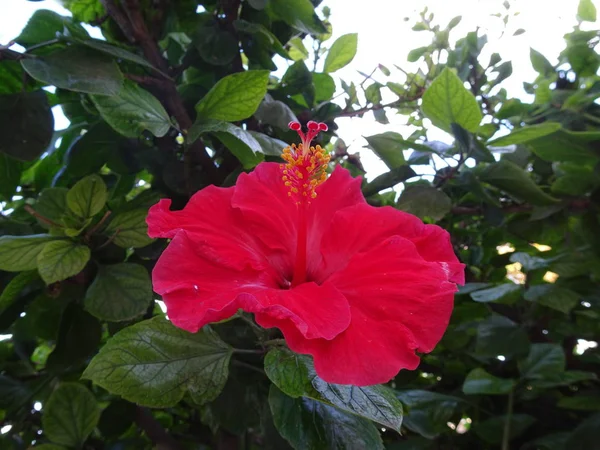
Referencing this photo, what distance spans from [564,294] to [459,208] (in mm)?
228

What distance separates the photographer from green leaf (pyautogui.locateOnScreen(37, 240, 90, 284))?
571mm

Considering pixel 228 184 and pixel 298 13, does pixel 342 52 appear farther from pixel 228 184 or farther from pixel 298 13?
pixel 228 184

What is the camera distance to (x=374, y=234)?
538 millimetres

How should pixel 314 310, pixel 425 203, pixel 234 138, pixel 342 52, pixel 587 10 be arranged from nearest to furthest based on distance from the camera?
pixel 314 310 → pixel 234 138 → pixel 425 203 → pixel 342 52 → pixel 587 10

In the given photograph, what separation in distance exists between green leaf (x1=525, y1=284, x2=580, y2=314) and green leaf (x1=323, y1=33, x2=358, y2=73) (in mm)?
544

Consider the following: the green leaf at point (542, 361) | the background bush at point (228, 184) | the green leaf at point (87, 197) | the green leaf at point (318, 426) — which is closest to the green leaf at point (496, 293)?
the background bush at point (228, 184)

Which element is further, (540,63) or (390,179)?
(540,63)

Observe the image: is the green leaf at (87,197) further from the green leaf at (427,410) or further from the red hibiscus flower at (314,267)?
the green leaf at (427,410)

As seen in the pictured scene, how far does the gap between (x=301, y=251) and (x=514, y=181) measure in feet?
1.47

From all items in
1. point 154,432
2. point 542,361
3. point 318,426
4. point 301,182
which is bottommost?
point 154,432

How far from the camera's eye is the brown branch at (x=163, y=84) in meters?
0.76

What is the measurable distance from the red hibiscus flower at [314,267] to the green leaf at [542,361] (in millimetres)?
405

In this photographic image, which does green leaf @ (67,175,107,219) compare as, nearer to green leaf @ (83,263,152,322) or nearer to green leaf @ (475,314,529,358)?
green leaf @ (83,263,152,322)

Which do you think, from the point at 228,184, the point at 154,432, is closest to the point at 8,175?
the point at 228,184
